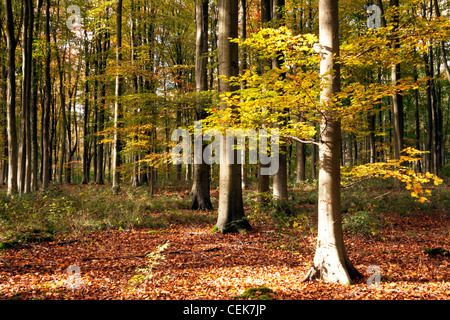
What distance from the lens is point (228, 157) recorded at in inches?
294

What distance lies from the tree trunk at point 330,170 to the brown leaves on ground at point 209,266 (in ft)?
1.01

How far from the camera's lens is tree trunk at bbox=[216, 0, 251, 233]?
7.38m

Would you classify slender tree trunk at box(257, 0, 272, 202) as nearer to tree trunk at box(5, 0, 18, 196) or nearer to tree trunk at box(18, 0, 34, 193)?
tree trunk at box(5, 0, 18, 196)

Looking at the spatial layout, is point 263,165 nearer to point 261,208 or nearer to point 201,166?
point 261,208

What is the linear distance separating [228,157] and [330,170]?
3689 mm

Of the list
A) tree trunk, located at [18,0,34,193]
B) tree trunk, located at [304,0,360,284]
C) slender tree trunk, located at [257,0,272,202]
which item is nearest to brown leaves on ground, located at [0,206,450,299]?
tree trunk, located at [304,0,360,284]

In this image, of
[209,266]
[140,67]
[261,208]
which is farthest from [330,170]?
[140,67]

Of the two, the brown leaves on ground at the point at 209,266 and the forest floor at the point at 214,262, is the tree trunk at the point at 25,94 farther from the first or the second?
the brown leaves on ground at the point at 209,266

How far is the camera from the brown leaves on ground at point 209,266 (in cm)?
389

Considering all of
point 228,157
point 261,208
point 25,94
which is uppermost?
point 25,94

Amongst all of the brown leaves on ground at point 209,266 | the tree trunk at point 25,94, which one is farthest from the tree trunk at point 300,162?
the tree trunk at point 25,94
